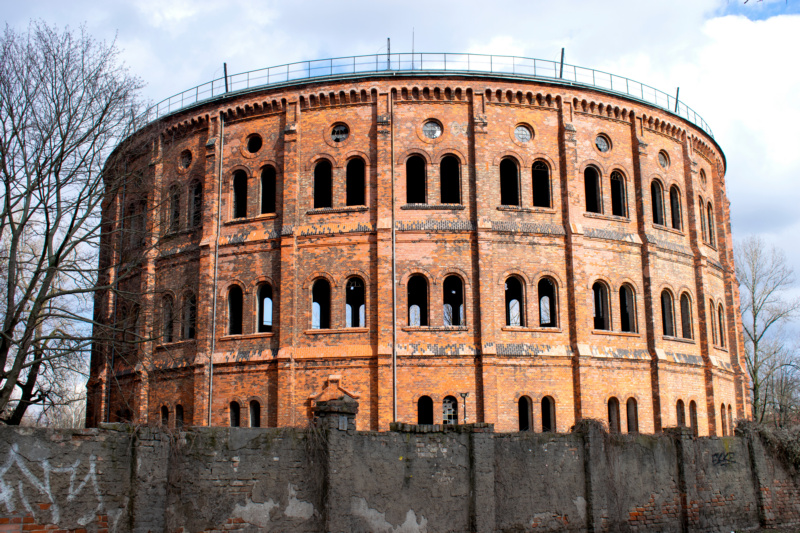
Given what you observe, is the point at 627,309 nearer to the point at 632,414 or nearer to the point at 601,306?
the point at 601,306

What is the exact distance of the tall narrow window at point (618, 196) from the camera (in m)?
26.2

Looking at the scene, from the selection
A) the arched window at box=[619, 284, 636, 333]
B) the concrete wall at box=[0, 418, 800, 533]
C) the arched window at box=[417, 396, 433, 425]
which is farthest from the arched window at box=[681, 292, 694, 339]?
the arched window at box=[417, 396, 433, 425]

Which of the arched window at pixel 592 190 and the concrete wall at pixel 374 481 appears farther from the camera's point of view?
the arched window at pixel 592 190

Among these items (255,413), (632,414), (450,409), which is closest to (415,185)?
(450,409)

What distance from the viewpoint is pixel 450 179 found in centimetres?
2659

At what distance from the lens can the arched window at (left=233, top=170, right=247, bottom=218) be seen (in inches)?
1025

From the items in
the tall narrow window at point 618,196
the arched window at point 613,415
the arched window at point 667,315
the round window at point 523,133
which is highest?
the round window at point 523,133

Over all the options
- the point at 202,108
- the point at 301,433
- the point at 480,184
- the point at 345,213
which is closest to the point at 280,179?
the point at 345,213

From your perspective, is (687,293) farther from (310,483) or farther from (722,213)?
(310,483)

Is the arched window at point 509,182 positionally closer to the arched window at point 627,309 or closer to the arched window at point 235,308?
the arched window at point 627,309

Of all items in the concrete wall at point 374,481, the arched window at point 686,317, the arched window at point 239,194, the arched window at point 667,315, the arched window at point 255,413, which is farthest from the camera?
the arched window at point 686,317

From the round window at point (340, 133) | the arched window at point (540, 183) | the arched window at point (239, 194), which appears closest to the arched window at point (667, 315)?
the arched window at point (540, 183)

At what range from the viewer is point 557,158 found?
82.7ft

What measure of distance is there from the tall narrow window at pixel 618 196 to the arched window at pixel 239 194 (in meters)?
12.7
